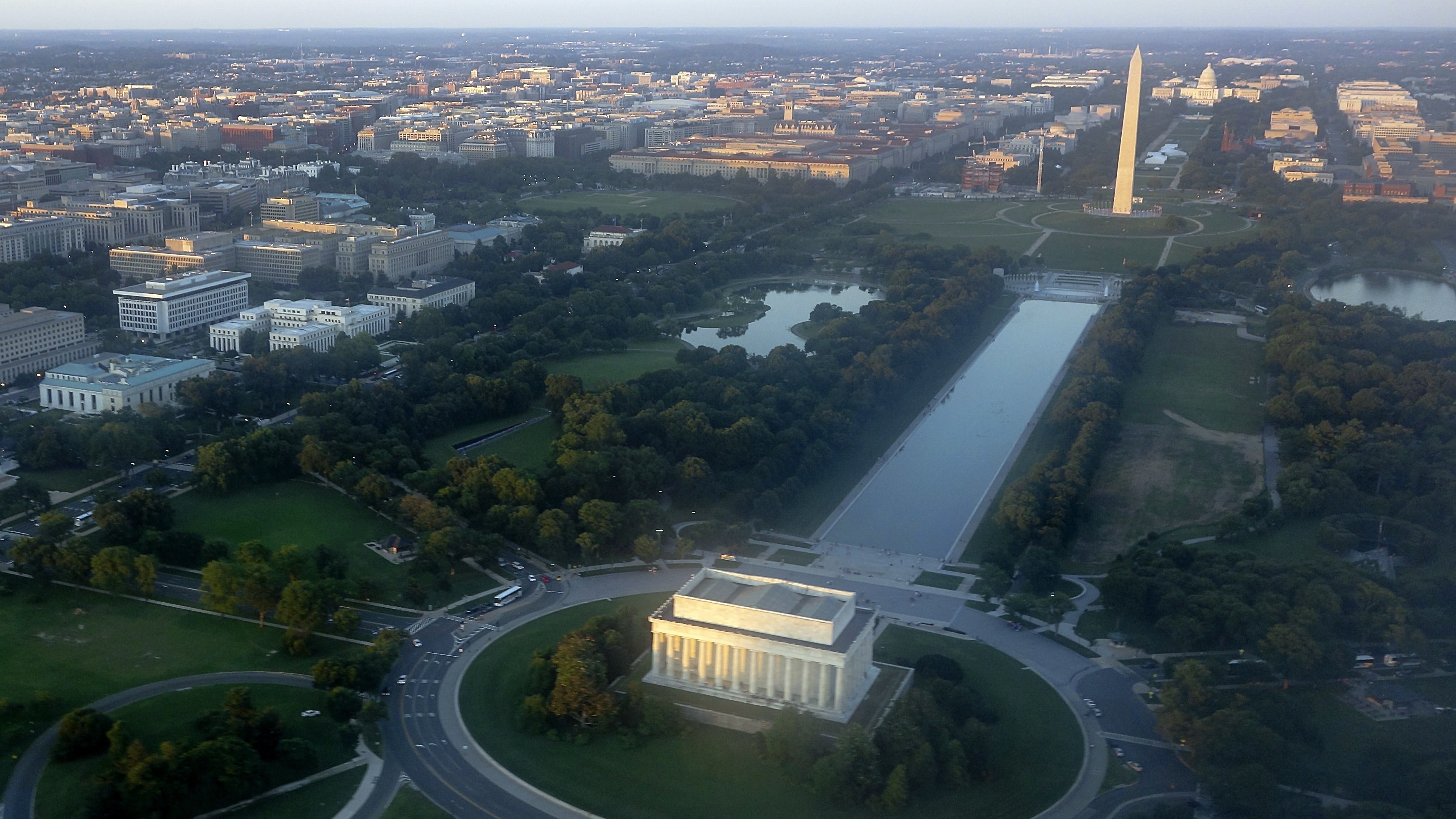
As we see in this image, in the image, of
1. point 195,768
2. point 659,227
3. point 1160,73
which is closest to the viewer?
point 195,768

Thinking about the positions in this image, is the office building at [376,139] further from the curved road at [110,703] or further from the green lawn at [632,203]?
the curved road at [110,703]

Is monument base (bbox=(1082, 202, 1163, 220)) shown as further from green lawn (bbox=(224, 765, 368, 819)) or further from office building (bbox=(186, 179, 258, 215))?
green lawn (bbox=(224, 765, 368, 819))

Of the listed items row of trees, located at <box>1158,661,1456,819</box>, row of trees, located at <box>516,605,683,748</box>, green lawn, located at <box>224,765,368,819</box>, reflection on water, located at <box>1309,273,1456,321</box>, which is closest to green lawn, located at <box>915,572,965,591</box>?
row of trees, located at <box>1158,661,1456,819</box>

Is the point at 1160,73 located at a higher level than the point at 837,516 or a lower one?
higher

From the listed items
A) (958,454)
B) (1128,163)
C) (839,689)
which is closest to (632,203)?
(1128,163)

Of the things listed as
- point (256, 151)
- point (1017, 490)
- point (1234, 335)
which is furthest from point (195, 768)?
point (256, 151)

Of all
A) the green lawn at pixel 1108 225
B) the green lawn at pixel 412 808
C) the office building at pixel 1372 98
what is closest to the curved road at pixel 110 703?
the green lawn at pixel 412 808

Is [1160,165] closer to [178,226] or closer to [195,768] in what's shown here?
[178,226]
